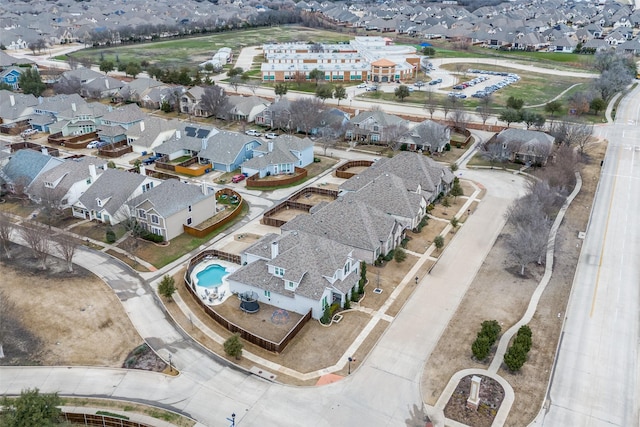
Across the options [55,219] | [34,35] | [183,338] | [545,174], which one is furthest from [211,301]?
[34,35]

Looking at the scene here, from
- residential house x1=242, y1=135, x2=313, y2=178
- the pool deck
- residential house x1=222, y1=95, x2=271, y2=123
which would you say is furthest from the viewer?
residential house x1=222, y1=95, x2=271, y2=123

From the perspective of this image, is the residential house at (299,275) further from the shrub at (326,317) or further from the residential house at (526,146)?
the residential house at (526,146)

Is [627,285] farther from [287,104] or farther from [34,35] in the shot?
[34,35]

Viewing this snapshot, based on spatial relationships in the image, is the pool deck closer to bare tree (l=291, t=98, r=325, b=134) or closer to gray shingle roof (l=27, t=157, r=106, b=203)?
gray shingle roof (l=27, t=157, r=106, b=203)

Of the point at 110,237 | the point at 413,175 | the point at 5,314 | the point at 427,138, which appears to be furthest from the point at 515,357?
the point at 427,138

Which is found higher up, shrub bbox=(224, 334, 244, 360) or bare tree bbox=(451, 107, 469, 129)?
bare tree bbox=(451, 107, 469, 129)

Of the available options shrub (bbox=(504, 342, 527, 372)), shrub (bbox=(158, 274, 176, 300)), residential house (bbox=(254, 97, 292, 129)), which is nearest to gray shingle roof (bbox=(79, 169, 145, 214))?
shrub (bbox=(158, 274, 176, 300))

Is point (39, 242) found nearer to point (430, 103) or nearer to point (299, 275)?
point (299, 275)

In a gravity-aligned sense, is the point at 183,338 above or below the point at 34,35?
below
